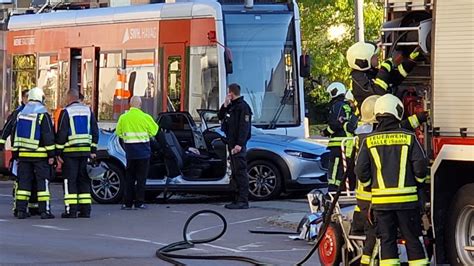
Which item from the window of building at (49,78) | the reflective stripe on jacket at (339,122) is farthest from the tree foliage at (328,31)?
the reflective stripe on jacket at (339,122)

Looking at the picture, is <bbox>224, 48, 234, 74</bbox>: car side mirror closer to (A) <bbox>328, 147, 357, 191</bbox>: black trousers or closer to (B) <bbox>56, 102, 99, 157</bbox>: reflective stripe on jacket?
(B) <bbox>56, 102, 99, 157</bbox>: reflective stripe on jacket

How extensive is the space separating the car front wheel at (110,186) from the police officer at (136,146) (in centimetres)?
81

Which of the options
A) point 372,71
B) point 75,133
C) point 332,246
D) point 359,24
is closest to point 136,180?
point 75,133

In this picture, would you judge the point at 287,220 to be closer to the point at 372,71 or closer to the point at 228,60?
the point at 372,71

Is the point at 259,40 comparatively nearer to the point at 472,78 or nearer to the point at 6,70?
the point at 6,70

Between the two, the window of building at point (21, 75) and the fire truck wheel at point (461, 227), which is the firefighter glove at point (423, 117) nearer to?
the fire truck wheel at point (461, 227)

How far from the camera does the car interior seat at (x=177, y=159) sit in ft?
58.4

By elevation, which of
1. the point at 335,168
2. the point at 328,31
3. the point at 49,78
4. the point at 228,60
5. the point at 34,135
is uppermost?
the point at 328,31

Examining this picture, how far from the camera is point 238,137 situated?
17.2 m

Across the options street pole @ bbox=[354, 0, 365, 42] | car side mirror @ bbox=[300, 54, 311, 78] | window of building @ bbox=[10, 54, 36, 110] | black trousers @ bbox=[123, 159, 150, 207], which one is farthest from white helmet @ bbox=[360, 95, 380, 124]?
window of building @ bbox=[10, 54, 36, 110]

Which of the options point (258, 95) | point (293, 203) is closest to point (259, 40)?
point (258, 95)

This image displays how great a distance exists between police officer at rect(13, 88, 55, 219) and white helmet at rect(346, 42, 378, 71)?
6638 mm

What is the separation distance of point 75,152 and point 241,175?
2.64 meters

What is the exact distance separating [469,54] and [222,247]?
469cm
